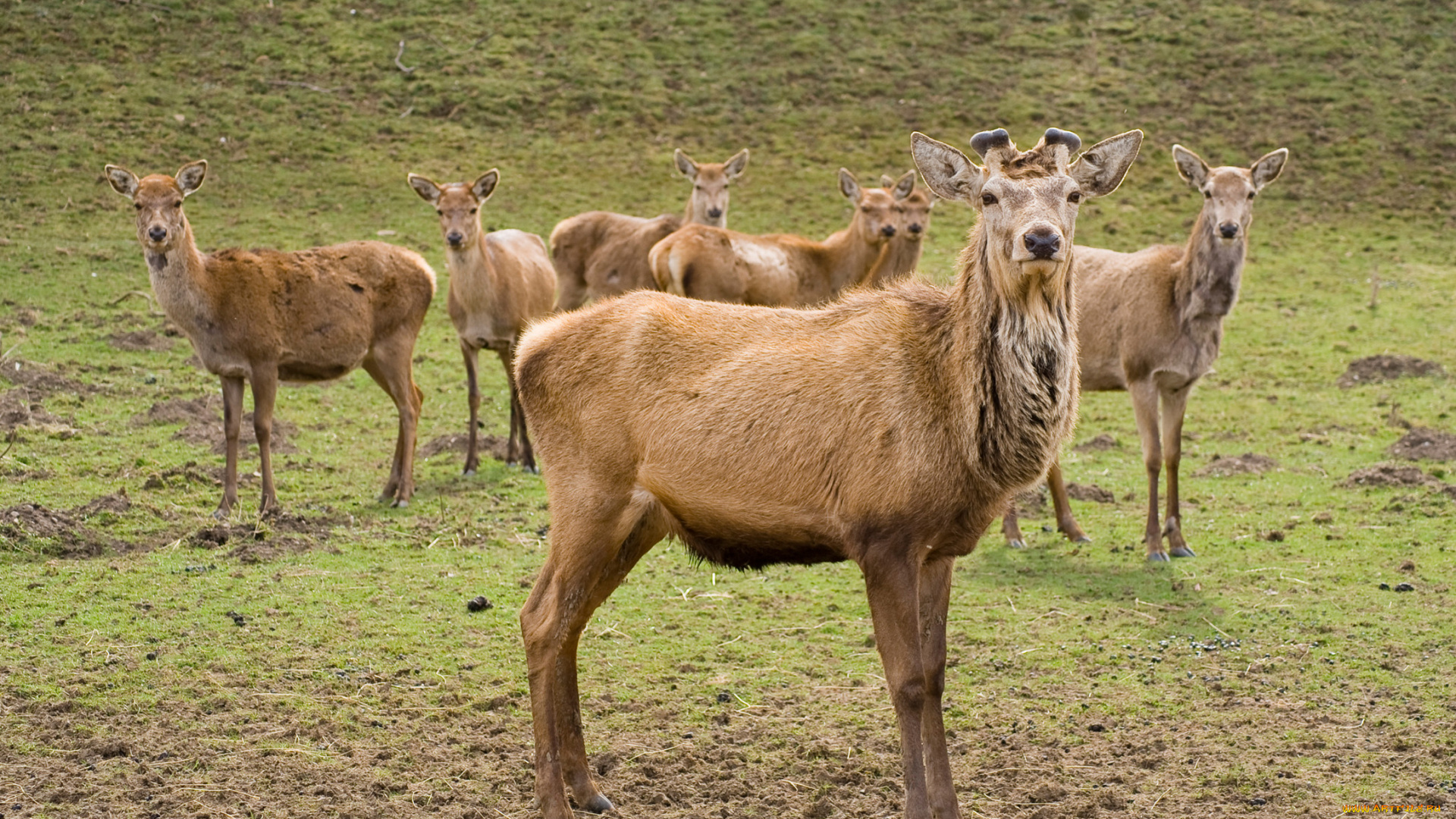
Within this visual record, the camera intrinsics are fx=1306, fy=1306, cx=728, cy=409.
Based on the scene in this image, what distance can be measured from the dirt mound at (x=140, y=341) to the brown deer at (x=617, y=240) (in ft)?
15.8

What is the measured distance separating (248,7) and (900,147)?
14.9 metres

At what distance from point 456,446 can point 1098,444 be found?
6.89 m

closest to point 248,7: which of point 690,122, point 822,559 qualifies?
point 690,122

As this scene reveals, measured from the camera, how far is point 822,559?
5707mm

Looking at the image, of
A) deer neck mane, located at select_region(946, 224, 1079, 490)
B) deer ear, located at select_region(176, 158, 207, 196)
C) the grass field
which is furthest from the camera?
deer ear, located at select_region(176, 158, 207, 196)

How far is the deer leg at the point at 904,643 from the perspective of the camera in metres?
5.22

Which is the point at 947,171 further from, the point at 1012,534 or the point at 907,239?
the point at 907,239

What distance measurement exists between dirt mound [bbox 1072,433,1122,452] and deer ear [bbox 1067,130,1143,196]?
854 centimetres

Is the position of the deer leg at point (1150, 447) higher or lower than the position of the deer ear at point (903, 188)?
lower

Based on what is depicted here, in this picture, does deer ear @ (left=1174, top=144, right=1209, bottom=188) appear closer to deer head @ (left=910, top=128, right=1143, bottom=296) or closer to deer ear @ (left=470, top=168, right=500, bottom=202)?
deer head @ (left=910, top=128, right=1143, bottom=296)

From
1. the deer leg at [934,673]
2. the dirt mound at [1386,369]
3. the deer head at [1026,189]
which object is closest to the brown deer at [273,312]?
the deer leg at [934,673]

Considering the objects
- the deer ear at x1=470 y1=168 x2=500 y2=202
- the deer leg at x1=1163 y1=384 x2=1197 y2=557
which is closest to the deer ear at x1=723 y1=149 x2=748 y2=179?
the deer ear at x1=470 y1=168 x2=500 y2=202

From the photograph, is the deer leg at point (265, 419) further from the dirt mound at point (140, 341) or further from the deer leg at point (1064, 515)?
the deer leg at point (1064, 515)

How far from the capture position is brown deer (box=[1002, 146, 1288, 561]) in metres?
10.5
